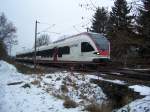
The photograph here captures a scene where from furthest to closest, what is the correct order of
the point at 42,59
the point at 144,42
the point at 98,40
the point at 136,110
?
the point at 42,59 → the point at 98,40 → the point at 144,42 → the point at 136,110

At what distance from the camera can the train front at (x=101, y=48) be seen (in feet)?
74.8

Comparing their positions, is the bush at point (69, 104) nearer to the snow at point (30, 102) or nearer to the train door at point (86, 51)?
the snow at point (30, 102)

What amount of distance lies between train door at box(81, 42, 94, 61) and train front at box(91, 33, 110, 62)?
22.4 inches

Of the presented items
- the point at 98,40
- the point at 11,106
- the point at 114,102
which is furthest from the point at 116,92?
the point at 98,40

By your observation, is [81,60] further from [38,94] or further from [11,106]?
[11,106]

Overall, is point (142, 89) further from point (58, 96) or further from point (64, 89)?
point (64, 89)

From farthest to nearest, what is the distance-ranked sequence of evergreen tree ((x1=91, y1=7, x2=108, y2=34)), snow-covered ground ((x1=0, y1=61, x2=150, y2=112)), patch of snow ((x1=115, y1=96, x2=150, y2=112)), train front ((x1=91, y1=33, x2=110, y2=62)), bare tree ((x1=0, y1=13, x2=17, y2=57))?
bare tree ((x1=0, y1=13, x2=17, y2=57))
train front ((x1=91, y1=33, x2=110, y2=62))
snow-covered ground ((x1=0, y1=61, x2=150, y2=112))
evergreen tree ((x1=91, y1=7, x2=108, y2=34))
patch of snow ((x1=115, y1=96, x2=150, y2=112))

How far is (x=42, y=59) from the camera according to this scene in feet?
132

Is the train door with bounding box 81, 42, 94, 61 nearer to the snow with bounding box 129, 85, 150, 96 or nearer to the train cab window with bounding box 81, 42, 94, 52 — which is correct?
the train cab window with bounding box 81, 42, 94, 52

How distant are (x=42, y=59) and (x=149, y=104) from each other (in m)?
31.5

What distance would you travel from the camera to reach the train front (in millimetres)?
22812

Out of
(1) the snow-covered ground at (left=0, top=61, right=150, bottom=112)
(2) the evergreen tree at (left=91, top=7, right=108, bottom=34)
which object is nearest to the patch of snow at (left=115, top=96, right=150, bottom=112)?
(1) the snow-covered ground at (left=0, top=61, right=150, bottom=112)

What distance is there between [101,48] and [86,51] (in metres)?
1.43

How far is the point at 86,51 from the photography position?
2400 centimetres
